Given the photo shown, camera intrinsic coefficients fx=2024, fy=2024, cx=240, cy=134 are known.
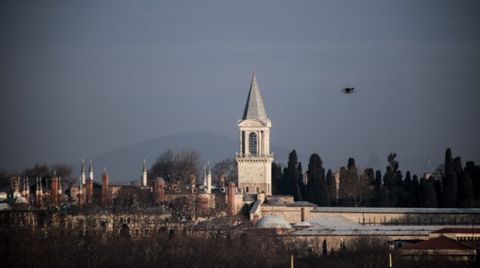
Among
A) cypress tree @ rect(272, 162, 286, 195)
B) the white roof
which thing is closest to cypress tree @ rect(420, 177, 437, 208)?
cypress tree @ rect(272, 162, 286, 195)

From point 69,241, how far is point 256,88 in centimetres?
2481

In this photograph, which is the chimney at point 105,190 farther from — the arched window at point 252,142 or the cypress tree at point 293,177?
the cypress tree at point 293,177

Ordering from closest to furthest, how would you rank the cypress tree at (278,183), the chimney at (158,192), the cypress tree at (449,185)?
1. the chimney at (158,192)
2. the cypress tree at (449,185)
3. the cypress tree at (278,183)

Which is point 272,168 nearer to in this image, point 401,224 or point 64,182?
point 401,224

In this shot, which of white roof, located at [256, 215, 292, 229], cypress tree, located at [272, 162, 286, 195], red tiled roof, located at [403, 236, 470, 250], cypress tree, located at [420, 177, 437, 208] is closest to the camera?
red tiled roof, located at [403, 236, 470, 250]

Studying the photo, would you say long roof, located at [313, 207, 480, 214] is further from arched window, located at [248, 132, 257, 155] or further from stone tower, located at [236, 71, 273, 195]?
arched window, located at [248, 132, 257, 155]

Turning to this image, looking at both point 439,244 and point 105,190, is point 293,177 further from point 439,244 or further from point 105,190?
point 439,244

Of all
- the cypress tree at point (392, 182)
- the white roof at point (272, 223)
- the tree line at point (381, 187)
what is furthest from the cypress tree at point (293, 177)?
the white roof at point (272, 223)

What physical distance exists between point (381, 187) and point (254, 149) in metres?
8.06

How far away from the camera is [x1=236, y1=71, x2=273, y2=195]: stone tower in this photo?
325 ft

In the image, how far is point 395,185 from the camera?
4109 inches

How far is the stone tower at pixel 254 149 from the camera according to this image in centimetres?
9906

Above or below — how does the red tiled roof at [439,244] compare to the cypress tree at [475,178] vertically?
below

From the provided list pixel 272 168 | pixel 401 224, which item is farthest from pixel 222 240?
pixel 272 168
